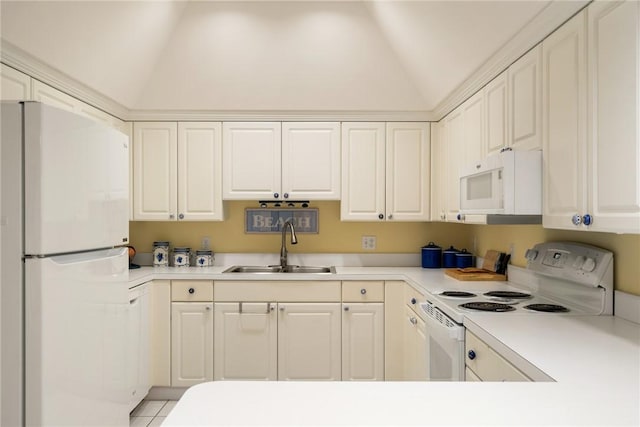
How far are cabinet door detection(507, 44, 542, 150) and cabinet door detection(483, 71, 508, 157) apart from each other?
0.20 ft

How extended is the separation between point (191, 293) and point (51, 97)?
5.10ft

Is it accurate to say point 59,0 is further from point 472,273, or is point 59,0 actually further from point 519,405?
point 472,273

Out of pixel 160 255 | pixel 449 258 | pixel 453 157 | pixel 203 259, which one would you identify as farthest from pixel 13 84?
pixel 449 258

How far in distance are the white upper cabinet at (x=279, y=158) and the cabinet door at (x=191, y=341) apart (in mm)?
930

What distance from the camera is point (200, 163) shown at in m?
3.27

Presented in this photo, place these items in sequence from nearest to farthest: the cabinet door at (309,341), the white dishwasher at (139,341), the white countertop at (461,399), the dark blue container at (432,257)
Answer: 1. the white countertop at (461,399)
2. the white dishwasher at (139,341)
3. the cabinet door at (309,341)
4. the dark blue container at (432,257)

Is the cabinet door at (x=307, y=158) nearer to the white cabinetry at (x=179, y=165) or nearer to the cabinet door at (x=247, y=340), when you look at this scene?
the white cabinetry at (x=179, y=165)

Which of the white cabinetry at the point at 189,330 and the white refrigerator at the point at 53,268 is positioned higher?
the white refrigerator at the point at 53,268

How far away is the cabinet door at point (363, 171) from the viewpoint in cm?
328

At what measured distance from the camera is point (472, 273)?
2.80 metres

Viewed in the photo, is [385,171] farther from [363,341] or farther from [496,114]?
[363,341]

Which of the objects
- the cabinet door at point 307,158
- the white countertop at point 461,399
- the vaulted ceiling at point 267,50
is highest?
the vaulted ceiling at point 267,50

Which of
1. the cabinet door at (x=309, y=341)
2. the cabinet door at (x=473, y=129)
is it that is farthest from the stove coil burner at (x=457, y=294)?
the cabinet door at (x=309, y=341)

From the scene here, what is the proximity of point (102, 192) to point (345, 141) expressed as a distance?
6.27ft
